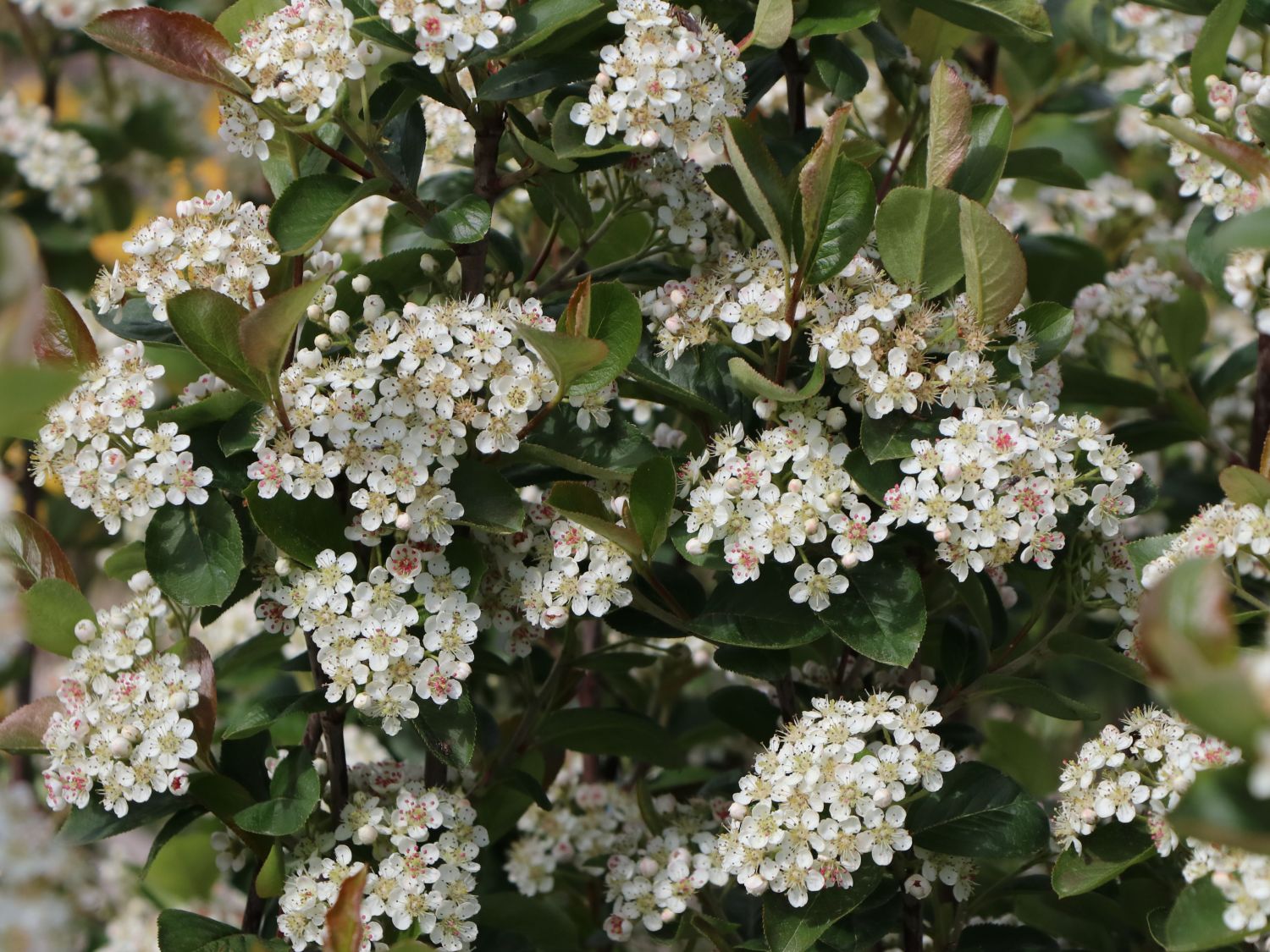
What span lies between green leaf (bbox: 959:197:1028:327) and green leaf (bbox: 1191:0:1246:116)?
356mm

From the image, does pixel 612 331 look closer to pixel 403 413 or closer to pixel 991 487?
pixel 403 413

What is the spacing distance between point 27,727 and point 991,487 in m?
0.90

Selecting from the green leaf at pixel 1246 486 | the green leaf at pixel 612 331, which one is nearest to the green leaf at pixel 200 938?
the green leaf at pixel 612 331

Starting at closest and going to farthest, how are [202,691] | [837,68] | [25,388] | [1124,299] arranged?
[25,388] < [202,691] < [837,68] < [1124,299]

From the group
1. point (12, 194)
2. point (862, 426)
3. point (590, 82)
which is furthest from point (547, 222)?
point (12, 194)

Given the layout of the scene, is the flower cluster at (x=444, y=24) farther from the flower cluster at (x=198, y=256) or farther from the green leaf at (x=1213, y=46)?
the green leaf at (x=1213, y=46)

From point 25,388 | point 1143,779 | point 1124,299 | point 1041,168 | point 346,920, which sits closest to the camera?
point 25,388

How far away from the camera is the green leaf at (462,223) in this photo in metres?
1.24

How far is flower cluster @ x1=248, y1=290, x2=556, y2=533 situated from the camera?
117 centimetres

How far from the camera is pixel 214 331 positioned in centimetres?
115

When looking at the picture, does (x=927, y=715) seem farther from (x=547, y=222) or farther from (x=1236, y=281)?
(x=547, y=222)

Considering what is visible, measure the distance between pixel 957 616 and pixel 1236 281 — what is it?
46cm

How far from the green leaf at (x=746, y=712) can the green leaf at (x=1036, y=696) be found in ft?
0.80

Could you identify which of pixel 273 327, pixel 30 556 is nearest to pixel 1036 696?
pixel 273 327
